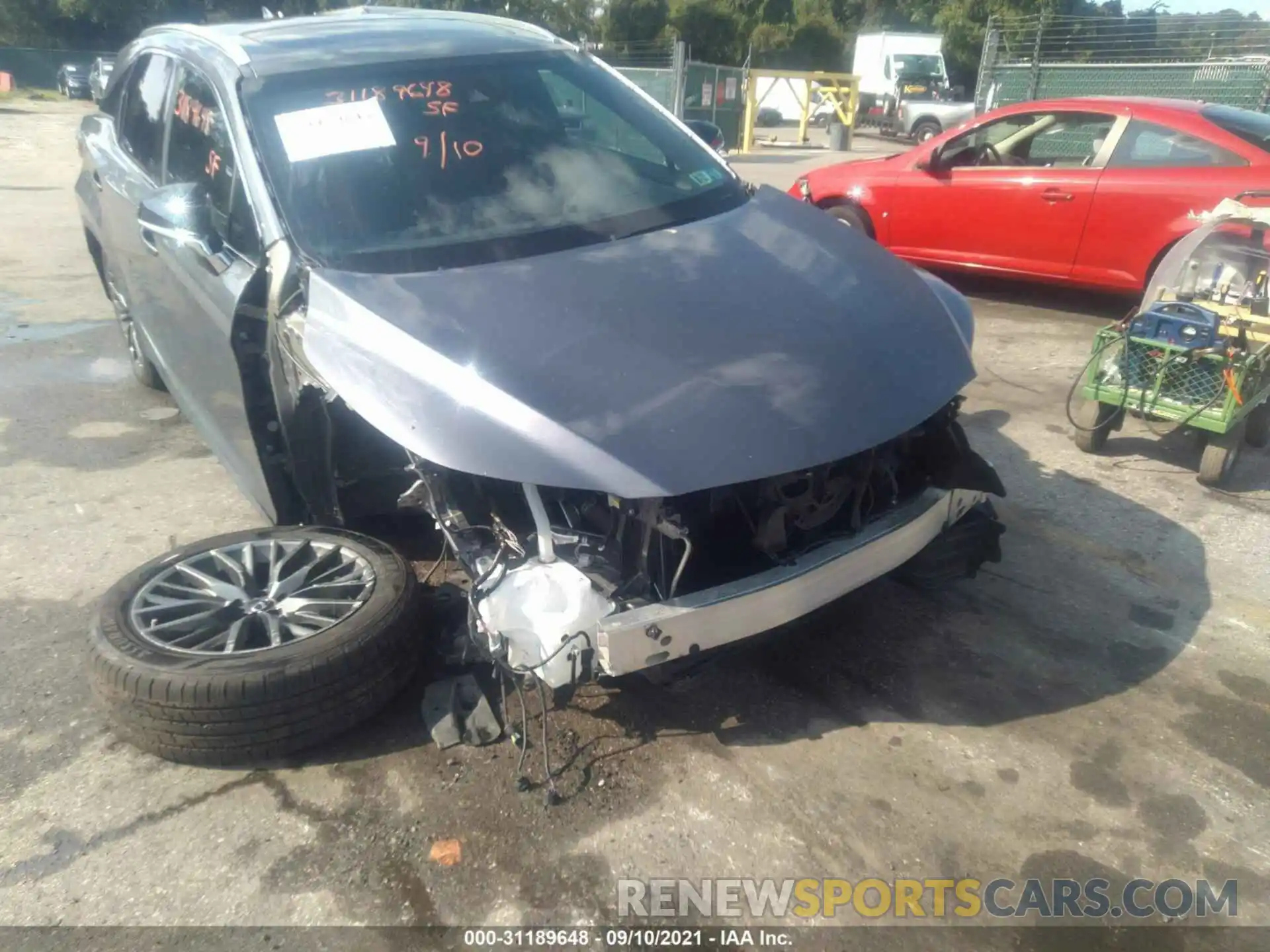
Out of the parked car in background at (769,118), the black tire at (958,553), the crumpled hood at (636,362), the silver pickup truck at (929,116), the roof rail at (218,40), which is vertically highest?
the roof rail at (218,40)

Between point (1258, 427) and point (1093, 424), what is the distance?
89 cm

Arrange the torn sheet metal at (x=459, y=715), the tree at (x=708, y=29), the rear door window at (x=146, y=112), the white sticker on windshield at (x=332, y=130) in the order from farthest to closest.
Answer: the tree at (x=708, y=29)
the rear door window at (x=146, y=112)
the white sticker on windshield at (x=332, y=130)
the torn sheet metal at (x=459, y=715)

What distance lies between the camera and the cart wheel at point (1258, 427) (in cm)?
476

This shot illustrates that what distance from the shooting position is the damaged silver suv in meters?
2.43

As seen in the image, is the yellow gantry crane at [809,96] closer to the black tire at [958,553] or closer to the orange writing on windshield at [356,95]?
the orange writing on windshield at [356,95]

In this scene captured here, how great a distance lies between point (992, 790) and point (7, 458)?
4670 mm

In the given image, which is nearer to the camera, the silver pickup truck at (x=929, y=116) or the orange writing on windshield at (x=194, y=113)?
the orange writing on windshield at (x=194, y=113)

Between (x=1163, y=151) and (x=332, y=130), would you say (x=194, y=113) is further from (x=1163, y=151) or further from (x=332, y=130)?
(x=1163, y=151)

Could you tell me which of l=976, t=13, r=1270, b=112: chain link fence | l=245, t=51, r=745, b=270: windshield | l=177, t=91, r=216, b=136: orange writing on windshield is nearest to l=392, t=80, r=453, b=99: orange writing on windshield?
l=245, t=51, r=745, b=270: windshield

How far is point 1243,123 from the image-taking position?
21.3 ft

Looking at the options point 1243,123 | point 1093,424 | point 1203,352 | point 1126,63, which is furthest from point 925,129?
point 1203,352

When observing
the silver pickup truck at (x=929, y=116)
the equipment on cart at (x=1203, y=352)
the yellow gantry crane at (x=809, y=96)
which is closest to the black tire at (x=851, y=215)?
the equipment on cart at (x=1203, y=352)

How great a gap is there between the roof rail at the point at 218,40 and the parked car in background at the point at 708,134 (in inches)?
72.4

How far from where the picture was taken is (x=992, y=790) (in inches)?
105
